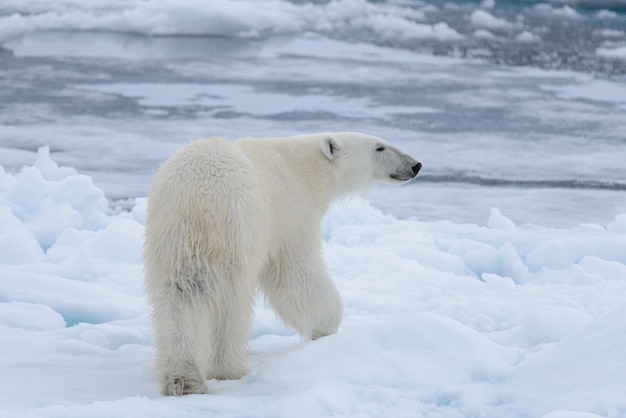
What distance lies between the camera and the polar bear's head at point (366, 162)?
3.65 m

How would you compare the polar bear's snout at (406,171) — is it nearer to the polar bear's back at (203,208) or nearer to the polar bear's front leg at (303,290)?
the polar bear's front leg at (303,290)

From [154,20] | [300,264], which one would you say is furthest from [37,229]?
[154,20]

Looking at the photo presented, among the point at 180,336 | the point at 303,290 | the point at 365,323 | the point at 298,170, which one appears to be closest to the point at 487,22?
the point at 365,323

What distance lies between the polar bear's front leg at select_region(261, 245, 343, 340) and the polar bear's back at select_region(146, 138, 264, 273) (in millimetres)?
395

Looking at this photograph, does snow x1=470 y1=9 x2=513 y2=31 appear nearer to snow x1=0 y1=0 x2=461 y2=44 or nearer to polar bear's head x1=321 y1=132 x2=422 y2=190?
snow x1=0 y1=0 x2=461 y2=44

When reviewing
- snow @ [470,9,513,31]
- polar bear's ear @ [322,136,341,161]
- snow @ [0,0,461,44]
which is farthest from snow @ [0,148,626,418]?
snow @ [470,9,513,31]

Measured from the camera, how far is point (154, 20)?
13.4 m

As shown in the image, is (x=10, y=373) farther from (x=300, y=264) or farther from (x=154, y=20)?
(x=154, y=20)

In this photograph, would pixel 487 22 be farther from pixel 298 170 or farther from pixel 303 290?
pixel 303 290

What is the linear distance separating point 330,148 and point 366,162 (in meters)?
0.18

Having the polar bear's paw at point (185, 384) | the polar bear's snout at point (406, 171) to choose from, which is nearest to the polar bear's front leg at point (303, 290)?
the polar bear's snout at point (406, 171)

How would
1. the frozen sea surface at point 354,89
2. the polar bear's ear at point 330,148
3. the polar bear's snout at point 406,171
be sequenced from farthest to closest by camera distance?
the frozen sea surface at point 354,89, the polar bear's snout at point 406,171, the polar bear's ear at point 330,148

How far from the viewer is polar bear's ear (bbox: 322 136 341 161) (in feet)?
11.7

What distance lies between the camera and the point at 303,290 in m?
3.40
